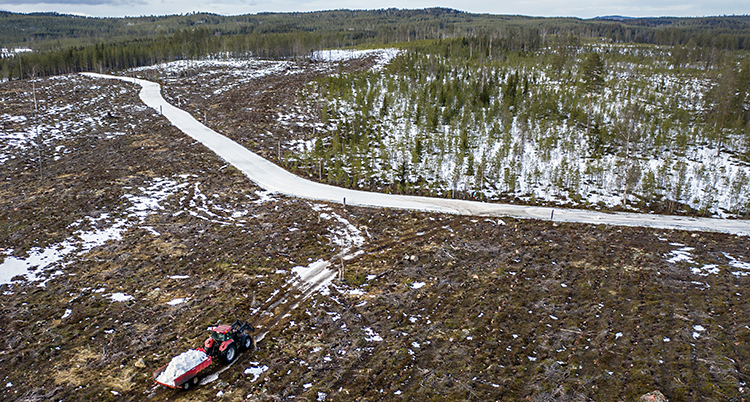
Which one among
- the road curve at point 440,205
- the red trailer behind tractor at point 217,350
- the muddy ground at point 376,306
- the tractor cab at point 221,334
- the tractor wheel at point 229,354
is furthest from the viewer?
the road curve at point 440,205

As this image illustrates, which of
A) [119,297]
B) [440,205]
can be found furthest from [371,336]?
[440,205]

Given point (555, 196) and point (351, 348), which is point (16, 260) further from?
point (555, 196)

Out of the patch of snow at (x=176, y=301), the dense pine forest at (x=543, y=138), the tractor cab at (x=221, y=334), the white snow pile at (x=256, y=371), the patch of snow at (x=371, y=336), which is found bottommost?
the white snow pile at (x=256, y=371)

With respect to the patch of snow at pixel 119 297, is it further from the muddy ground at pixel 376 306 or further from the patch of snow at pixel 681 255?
the patch of snow at pixel 681 255

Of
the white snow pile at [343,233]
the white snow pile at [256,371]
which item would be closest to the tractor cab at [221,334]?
the white snow pile at [256,371]

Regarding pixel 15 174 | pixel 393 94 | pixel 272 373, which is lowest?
pixel 272 373

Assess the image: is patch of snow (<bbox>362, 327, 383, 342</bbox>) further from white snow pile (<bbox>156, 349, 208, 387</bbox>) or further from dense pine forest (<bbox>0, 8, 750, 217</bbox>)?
Result: dense pine forest (<bbox>0, 8, 750, 217</bbox>)

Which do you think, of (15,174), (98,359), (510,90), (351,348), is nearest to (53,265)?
(98,359)
